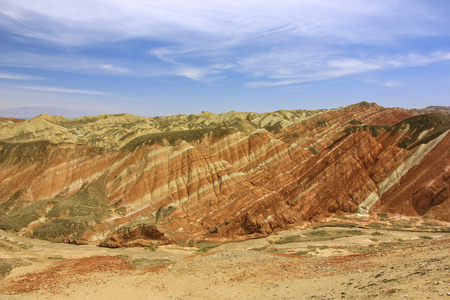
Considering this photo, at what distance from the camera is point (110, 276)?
20.9 m

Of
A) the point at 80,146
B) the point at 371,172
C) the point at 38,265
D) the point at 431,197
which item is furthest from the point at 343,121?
the point at 38,265

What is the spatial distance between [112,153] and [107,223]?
1923 centimetres

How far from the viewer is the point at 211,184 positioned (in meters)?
47.7

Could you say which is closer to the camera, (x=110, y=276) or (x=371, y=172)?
(x=110, y=276)

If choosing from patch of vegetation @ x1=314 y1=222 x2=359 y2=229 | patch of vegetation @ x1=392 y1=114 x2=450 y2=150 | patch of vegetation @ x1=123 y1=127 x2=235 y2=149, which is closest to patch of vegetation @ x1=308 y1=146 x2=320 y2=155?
patch of vegetation @ x1=392 y1=114 x2=450 y2=150

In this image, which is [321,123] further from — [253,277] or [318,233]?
[253,277]

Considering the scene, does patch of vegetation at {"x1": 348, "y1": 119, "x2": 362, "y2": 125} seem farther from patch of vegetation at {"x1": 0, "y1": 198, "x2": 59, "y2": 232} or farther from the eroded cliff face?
patch of vegetation at {"x1": 0, "y1": 198, "x2": 59, "y2": 232}

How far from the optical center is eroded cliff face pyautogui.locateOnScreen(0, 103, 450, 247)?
39.8m

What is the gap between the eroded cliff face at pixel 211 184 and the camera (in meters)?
39.8

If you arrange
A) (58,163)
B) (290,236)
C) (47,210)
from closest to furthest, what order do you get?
(290,236) → (47,210) → (58,163)

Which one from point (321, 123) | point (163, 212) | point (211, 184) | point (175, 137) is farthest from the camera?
point (321, 123)

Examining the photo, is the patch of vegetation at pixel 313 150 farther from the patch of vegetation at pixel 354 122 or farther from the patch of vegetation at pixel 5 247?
the patch of vegetation at pixel 5 247

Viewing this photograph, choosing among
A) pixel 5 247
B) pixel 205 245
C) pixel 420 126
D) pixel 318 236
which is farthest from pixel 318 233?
pixel 5 247

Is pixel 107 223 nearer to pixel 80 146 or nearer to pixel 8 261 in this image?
pixel 8 261
